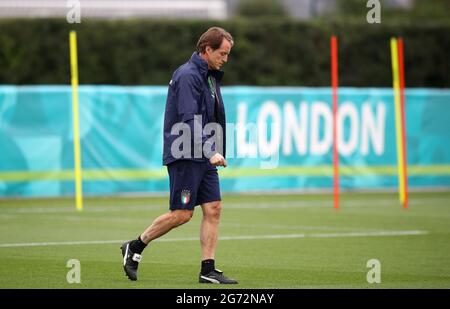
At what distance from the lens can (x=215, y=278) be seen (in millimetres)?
10156

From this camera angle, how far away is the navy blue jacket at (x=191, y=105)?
32.9 ft

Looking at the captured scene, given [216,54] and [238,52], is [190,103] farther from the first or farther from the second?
→ [238,52]

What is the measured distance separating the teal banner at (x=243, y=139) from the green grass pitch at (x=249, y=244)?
1.00m

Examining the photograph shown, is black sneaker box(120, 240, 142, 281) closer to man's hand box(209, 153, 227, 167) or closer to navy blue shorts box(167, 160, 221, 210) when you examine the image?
navy blue shorts box(167, 160, 221, 210)

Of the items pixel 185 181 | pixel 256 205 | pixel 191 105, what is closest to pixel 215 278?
pixel 185 181

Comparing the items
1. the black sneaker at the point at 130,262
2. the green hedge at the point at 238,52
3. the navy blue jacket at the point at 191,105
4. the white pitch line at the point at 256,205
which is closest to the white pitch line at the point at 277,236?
the black sneaker at the point at 130,262

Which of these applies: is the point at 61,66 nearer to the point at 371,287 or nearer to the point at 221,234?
the point at 221,234

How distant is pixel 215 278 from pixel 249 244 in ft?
→ 12.1

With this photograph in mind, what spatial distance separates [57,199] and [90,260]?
9.60 m

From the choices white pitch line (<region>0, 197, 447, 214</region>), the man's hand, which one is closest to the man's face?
the man's hand

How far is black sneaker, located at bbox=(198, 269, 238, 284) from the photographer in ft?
33.1

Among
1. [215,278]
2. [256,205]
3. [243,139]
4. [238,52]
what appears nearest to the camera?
[215,278]

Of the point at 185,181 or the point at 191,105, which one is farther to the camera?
the point at 185,181
